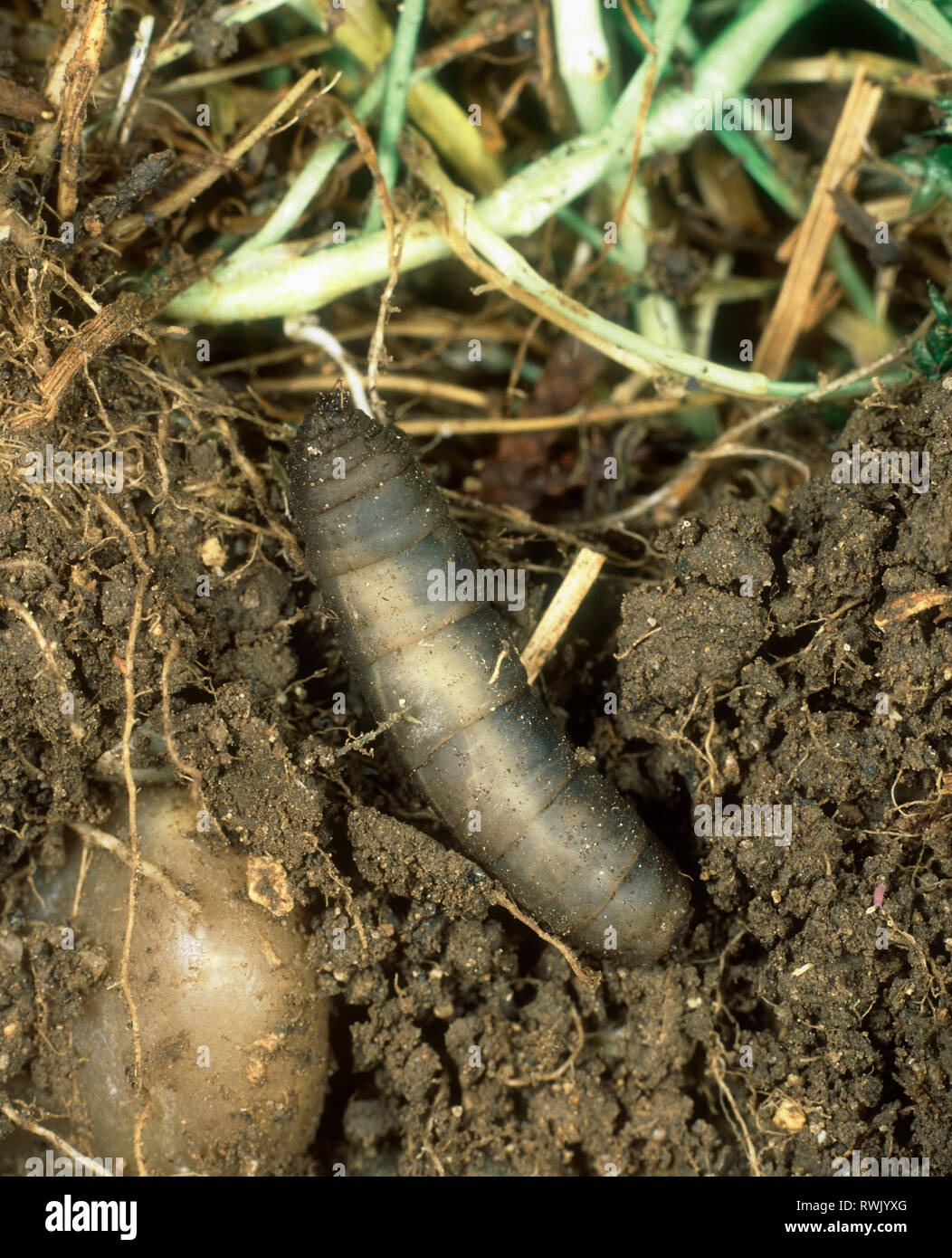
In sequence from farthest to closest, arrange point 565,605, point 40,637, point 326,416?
1. point 565,605
2. point 326,416
3. point 40,637

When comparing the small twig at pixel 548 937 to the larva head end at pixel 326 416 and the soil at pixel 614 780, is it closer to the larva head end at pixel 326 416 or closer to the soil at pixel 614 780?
the soil at pixel 614 780

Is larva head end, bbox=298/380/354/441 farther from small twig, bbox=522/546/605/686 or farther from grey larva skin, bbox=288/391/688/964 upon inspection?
small twig, bbox=522/546/605/686

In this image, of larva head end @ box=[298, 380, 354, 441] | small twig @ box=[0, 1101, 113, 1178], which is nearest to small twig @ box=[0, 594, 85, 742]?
larva head end @ box=[298, 380, 354, 441]

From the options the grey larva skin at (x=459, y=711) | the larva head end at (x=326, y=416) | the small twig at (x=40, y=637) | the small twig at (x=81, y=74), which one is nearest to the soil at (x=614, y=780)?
the small twig at (x=40, y=637)

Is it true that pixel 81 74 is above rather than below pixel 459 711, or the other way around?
above

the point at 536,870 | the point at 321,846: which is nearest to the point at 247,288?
the point at 321,846

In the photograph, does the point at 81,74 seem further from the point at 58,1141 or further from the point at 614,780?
the point at 58,1141

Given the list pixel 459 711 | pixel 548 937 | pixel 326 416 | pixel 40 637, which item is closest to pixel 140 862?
pixel 40 637
